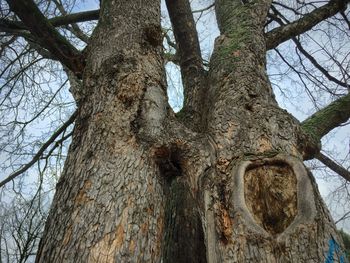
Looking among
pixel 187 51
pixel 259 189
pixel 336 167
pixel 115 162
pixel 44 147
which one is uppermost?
pixel 187 51

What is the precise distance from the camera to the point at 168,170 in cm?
168

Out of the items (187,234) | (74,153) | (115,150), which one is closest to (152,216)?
(115,150)

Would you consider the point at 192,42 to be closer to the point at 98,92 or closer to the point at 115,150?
the point at 98,92

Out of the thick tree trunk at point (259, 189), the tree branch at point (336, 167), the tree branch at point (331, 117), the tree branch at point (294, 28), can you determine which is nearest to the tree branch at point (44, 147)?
the thick tree trunk at point (259, 189)

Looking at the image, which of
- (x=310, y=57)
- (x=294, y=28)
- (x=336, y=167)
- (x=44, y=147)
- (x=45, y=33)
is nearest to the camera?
(x=45, y=33)

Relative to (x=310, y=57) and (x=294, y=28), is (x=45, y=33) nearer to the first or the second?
(x=294, y=28)

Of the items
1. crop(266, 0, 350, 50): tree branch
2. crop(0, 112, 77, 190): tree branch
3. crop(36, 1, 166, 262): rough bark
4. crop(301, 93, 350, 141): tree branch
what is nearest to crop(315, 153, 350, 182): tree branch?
crop(301, 93, 350, 141): tree branch

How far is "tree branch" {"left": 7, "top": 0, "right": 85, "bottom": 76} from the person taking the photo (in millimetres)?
1896

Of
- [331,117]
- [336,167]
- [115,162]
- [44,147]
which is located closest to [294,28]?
[331,117]

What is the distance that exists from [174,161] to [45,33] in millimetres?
1129

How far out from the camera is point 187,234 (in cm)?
227

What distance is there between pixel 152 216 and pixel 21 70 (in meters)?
3.07

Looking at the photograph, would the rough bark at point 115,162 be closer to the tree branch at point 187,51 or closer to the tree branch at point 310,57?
the tree branch at point 187,51

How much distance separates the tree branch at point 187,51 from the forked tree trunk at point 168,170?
0.45 metres
